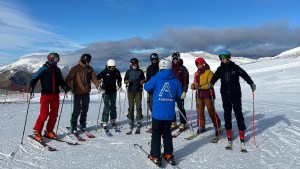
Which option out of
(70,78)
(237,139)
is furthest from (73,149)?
(237,139)

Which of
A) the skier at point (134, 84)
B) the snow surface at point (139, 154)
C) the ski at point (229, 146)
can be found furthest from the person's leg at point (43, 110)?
the ski at point (229, 146)

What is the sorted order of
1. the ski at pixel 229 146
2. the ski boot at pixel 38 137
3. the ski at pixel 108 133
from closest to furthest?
the ski at pixel 229 146
the ski boot at pixel 38 137
the ski at pixel 108 133

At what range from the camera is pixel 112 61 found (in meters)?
10.2

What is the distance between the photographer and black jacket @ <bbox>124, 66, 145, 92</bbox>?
10242mm

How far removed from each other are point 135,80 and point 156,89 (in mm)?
3483

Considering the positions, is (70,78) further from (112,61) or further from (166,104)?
(166,104)

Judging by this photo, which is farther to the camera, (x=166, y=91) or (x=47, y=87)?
(x=47, y=87)

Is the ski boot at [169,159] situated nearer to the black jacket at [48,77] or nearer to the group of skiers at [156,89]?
the group of skiers at [156,89]

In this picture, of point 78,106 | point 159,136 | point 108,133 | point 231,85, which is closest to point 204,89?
point 231,85

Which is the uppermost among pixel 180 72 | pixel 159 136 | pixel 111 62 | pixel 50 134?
pixel 111 62

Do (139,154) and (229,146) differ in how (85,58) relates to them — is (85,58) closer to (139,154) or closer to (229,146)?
(139,154)

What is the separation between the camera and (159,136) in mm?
6883

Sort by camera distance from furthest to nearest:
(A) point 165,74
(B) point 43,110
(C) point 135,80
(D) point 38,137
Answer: (C) point 135,80 < (B) point 43,110 < (D) point 38,137 < (A) point 165,74

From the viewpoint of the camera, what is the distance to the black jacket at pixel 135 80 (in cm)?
1024
